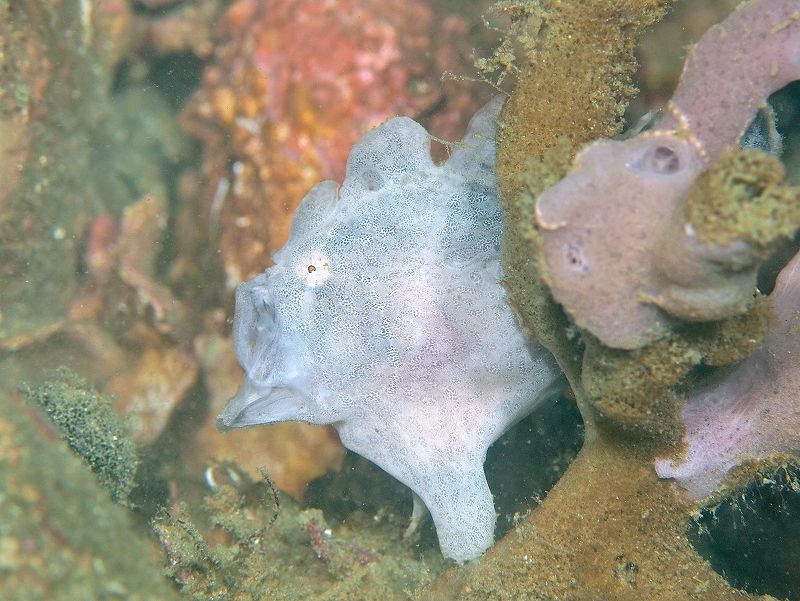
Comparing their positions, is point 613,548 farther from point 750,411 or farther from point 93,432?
point 93,432

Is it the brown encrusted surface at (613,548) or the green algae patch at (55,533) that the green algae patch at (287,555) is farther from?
the green algae patch at (55,533)

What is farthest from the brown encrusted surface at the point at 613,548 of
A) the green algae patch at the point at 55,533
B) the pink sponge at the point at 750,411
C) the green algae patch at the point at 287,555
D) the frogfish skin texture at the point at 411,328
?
the green algae patch at the point at 55,533

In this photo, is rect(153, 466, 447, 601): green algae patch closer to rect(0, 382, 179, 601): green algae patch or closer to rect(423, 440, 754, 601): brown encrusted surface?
rect(423, 440, 754, 601): brown encrusted surface

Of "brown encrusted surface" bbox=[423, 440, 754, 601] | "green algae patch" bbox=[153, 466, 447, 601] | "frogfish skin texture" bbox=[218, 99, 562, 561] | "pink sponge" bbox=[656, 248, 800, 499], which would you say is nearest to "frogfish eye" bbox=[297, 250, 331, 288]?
"frogfish skin texture" bbox=[218, 99, 562, 561]

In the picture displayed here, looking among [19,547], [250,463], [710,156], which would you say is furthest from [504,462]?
[19,547]

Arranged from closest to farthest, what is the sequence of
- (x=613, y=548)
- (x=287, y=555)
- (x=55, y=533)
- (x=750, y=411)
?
1. (x=55, y=533)
2. (x=750, y=411)
3. (x=613, y=548)
4. (x=287, y=555)

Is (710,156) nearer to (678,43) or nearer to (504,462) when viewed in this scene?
(678,43)

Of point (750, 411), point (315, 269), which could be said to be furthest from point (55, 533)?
point (750, 411)
